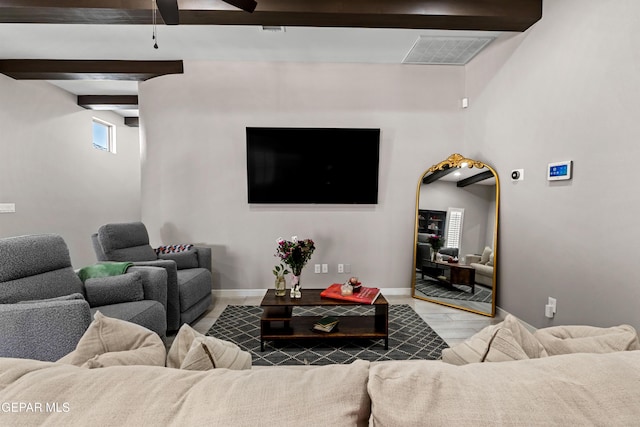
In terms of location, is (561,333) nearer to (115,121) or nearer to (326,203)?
(326,203)

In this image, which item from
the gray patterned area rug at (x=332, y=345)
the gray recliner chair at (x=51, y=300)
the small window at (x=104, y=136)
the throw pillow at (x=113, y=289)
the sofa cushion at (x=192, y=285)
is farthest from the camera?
the small window at (x=104, y=136)

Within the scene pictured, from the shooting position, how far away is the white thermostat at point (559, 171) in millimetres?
2521

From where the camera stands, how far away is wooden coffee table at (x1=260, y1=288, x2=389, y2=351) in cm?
254

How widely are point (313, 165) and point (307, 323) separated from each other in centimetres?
195

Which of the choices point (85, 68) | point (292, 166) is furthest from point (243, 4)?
point (85, 68)

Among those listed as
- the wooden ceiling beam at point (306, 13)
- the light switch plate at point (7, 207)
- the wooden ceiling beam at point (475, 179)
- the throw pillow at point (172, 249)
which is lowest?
the throw pillow at point (172, 249)

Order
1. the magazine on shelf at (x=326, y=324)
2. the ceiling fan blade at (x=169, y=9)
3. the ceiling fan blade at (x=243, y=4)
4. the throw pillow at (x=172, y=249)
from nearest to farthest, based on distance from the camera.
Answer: the ceiling fan blade at (x=169, y=9) < the ceiling fan blade at (x=243, y=4) < the magazine on shelf at (x=326, y=324) < the throw pillow at (x=172, y=249)

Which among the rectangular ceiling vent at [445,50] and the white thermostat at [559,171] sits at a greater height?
the rectangular ceiling vent at [445,50]

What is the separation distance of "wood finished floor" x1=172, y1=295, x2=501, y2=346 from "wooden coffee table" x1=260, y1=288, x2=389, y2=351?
671 mm

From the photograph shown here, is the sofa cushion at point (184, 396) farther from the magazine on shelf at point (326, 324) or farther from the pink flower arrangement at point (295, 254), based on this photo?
the pink flower arrangement at point (295, 254)

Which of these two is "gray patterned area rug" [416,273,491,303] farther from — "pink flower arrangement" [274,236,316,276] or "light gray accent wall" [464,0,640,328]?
"pink flower arrangement" [274,236,316,276]

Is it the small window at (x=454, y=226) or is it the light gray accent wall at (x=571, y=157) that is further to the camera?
the small window at (x=454, y=226)

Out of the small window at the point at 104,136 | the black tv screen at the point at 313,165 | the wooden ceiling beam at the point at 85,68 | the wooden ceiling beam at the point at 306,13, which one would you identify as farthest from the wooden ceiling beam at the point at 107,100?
the black tv screen at the point at 313,165

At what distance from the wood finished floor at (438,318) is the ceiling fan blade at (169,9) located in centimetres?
243
